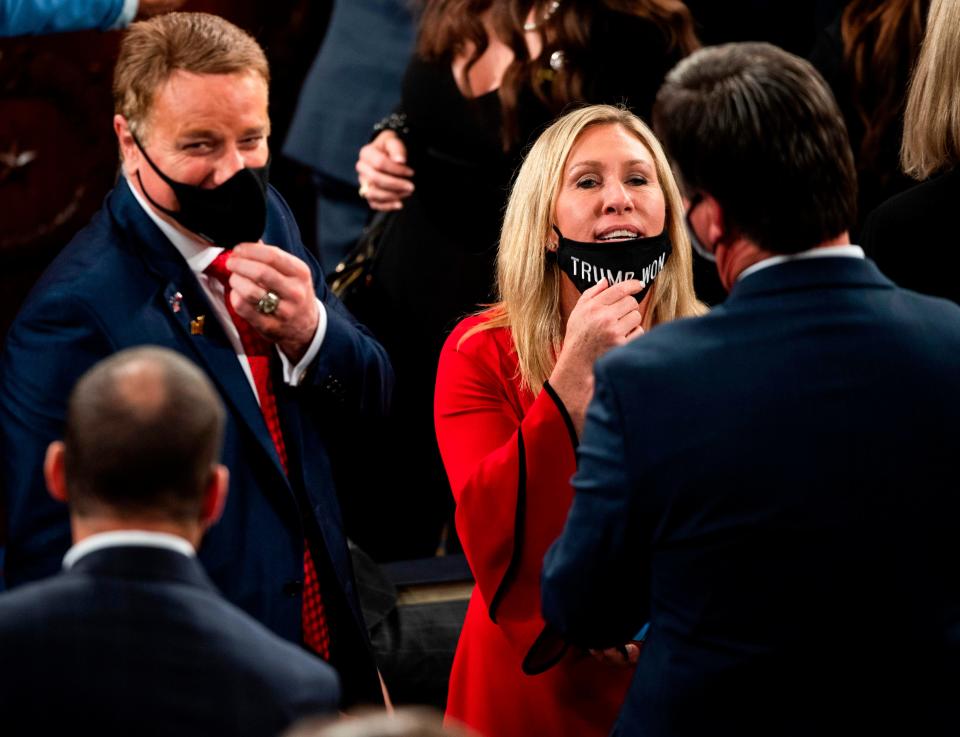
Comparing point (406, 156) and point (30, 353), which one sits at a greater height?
point (30, 353)

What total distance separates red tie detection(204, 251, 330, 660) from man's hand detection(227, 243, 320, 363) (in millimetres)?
52

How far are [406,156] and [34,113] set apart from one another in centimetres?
124

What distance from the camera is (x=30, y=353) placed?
2.43m

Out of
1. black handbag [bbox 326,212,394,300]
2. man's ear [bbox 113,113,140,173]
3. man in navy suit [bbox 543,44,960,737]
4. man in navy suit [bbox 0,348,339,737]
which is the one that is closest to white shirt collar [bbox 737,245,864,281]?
man in navy suit [bbox 543,44,960,737]

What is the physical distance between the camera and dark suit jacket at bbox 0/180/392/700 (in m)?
2.41

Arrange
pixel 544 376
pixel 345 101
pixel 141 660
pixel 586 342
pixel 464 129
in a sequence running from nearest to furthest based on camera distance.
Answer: pixel 141 660
pixel 586 342
pixel 544 376
pixel 464 129
pixel 345 101

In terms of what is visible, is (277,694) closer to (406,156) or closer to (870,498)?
(870,498)

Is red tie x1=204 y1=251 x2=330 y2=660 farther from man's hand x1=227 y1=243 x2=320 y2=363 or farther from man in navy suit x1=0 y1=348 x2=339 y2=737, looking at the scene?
man in navy suit x1=0 y1=348 x2=339 y2=737

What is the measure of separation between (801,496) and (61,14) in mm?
2005

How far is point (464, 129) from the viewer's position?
3.67m

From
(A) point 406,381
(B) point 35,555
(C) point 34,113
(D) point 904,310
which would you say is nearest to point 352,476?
(A) point 406,381

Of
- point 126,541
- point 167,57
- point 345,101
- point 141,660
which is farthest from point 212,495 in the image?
point 345,101

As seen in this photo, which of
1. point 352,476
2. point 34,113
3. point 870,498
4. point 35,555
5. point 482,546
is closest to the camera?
point 870,498

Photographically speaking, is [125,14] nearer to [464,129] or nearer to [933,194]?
[464,129]
